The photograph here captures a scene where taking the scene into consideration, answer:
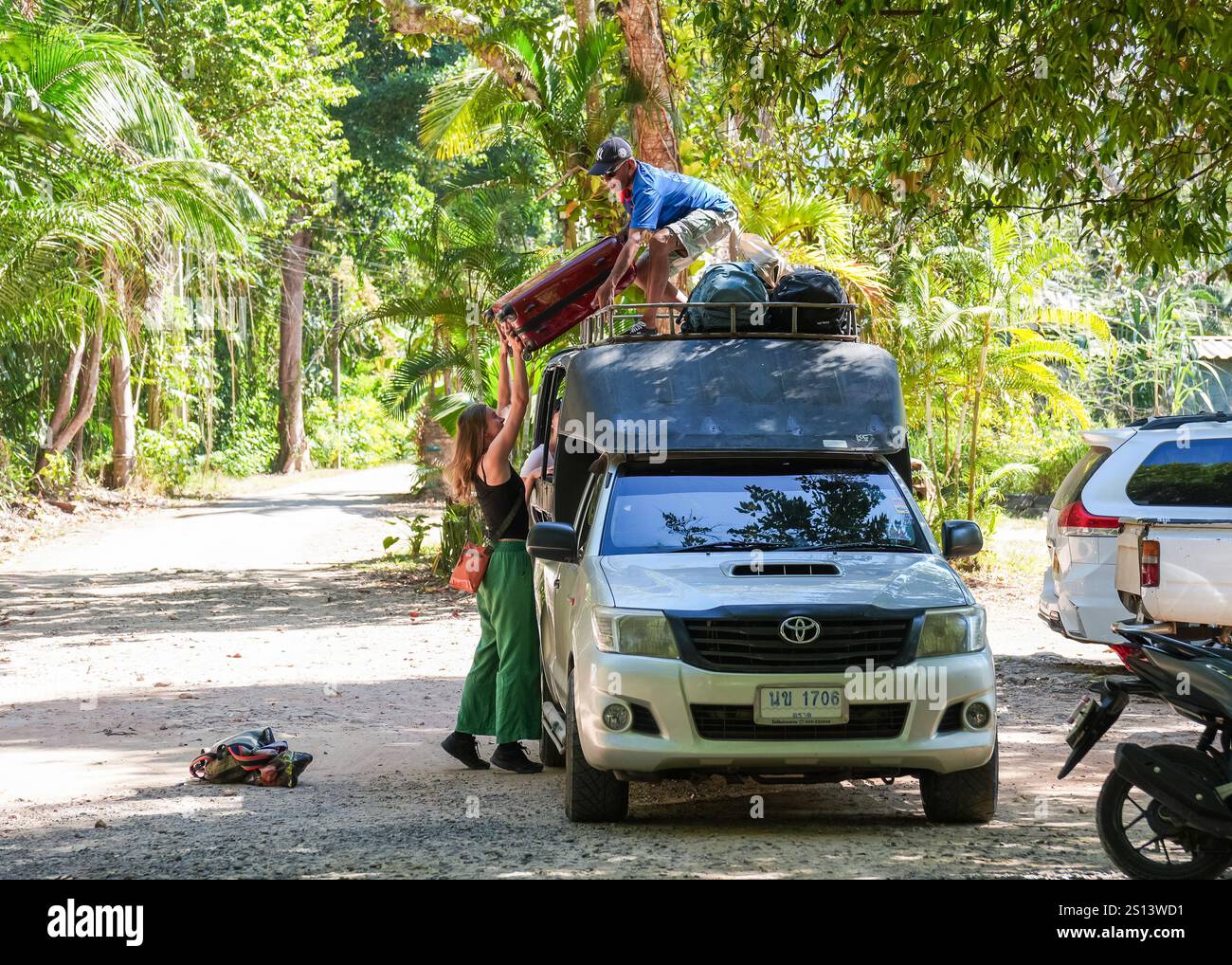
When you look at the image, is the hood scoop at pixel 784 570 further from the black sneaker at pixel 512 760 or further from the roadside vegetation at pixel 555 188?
the roadside vegetation at pixel 555 188

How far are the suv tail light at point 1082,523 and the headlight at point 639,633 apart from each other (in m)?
5.11

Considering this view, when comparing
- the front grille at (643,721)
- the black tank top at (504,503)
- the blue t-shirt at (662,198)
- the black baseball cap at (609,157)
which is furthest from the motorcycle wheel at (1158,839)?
the black baseball cap at (609,157)

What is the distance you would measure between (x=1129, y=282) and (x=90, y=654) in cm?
2636

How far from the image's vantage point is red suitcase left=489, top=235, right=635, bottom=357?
31.1 feet

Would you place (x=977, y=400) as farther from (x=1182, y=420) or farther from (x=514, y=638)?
(x=514, y=638)

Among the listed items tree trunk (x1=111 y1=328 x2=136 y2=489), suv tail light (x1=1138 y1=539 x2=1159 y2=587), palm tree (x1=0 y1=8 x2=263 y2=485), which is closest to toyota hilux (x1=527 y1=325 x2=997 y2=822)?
suv tail light (x1=1138 y1=539 x2=1159 y2=587)

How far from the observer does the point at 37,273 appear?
1961 centimetres

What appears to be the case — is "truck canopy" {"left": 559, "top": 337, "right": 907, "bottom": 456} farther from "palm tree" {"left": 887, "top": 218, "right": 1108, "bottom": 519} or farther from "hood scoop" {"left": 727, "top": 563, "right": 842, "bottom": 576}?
"palm tree" {"left": 887, "top": 218, "right": 1108, "bottom": 519}

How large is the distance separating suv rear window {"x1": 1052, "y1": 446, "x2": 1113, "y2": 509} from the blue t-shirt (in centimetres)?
325

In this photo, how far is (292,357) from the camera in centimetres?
4531

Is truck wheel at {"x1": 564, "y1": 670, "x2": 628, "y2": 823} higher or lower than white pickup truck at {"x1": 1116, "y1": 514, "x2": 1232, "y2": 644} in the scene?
lower

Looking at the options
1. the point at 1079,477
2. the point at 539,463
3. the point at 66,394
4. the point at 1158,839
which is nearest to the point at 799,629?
the point at 1158,839

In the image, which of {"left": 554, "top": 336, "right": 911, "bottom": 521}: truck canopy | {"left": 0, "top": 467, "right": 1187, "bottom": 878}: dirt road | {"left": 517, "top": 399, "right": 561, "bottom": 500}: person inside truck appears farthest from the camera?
{"left": 517, "top": 399, "right": 561, "bottom": 500}: person inside truck
